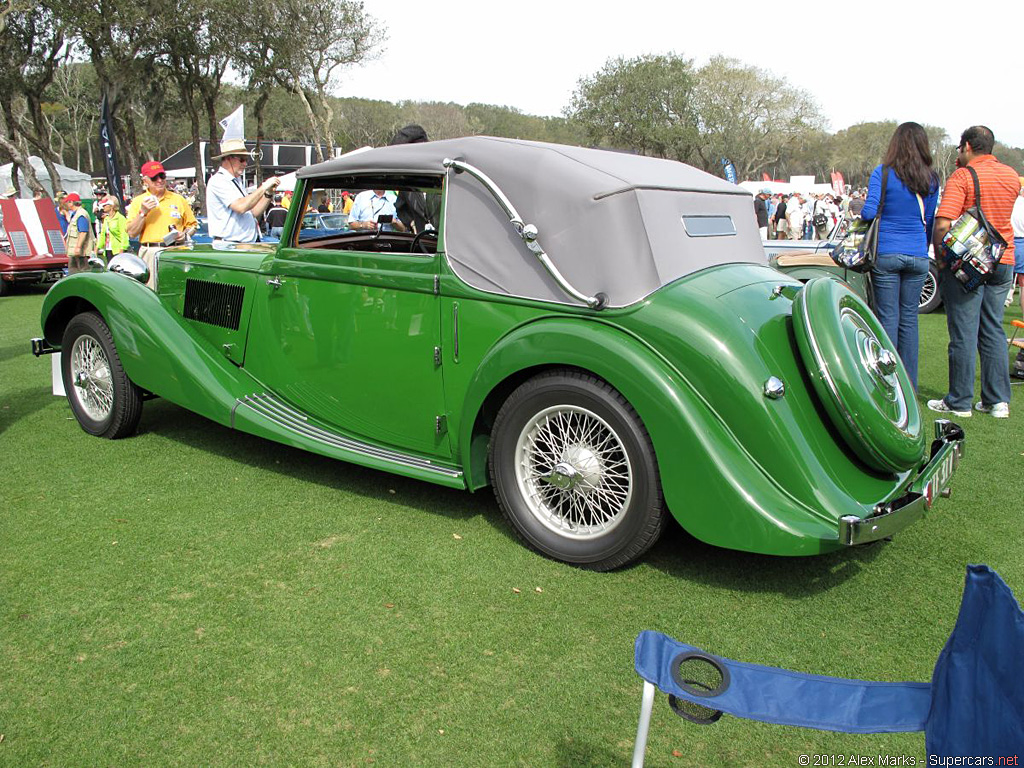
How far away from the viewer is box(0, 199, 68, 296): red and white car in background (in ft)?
46.8

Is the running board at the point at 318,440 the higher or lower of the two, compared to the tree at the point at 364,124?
lower

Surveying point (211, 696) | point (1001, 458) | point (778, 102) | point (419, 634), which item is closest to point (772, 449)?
point (419, 634)

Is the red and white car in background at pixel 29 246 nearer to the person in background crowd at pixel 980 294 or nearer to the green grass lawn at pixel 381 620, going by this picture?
the green grass lawn at pixel 381 620

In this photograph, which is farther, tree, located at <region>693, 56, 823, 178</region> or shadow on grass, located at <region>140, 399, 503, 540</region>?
tree, located at <region>693, 56, 823, 178</region>

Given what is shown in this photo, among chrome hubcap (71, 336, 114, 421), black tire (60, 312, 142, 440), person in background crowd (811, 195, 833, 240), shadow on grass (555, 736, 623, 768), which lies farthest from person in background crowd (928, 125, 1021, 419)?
person in background crowd (811, 195, 833, 240)

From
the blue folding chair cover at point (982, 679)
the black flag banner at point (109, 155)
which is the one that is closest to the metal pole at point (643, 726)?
the blue folding chair cover at point (982, 679)

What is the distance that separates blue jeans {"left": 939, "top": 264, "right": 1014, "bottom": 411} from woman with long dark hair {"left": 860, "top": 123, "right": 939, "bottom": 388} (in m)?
Result: 0.29

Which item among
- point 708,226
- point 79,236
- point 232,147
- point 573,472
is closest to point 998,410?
point 708,226

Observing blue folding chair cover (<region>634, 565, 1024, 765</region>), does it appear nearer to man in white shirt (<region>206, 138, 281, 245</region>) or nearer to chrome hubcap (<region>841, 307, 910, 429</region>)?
chrome hubcap (<region>841, 307, 910, 429</region>)

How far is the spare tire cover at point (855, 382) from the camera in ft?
10.9

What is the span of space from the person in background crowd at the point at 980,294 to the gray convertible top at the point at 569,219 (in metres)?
2.82

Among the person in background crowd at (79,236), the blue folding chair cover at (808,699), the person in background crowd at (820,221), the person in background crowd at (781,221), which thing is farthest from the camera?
the person in background crowd at (820,221)

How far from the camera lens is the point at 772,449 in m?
3.23

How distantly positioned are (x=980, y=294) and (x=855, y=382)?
351cm
